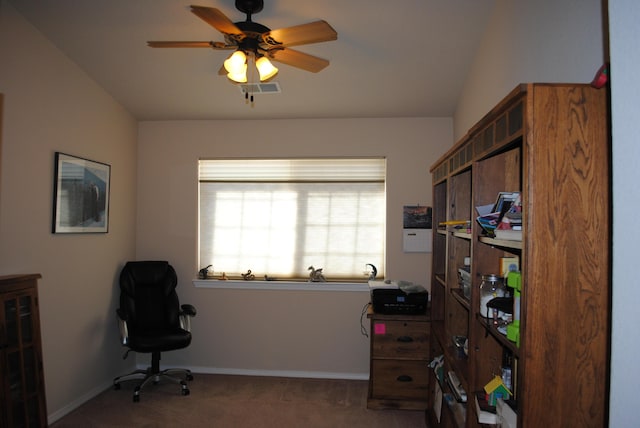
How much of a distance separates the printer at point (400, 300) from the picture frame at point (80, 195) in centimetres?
243

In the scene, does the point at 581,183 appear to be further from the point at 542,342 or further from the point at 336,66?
the point at 336,66

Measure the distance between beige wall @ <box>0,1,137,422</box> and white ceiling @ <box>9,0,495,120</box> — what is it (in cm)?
21

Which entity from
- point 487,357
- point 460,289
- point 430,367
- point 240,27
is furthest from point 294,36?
point 430,367

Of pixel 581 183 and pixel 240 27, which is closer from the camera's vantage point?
pixel 581 183

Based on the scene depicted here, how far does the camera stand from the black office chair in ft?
11.5

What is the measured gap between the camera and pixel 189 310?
366cm

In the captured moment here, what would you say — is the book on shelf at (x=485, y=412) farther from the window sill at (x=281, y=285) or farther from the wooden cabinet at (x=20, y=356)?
the wooden cabinet at (x=20, y=356)

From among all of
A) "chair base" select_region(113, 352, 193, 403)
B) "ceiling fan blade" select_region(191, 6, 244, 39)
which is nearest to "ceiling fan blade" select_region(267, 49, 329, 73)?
"ceiling fan blade" select_region(191, 6, 244, 39)

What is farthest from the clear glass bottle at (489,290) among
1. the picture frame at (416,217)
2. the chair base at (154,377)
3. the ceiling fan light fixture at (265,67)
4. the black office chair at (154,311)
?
the chair base at (154,377)

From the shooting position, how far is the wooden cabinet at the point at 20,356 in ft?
7.75

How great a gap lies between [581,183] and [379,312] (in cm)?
224

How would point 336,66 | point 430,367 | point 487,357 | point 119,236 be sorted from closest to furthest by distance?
1. point 487,357
2. point 430,367
3. point 336,66
4. point 119,236

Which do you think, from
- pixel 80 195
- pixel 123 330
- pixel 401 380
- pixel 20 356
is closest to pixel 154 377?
pixel 123 330

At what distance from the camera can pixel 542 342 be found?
1244mm
